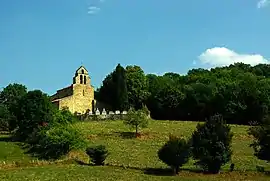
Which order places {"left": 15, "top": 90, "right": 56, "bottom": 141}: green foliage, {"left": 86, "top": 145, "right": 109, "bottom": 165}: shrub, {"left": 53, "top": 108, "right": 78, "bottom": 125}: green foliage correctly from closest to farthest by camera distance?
{"left": 86, "top": 145, "right": 109, "bottom": 165}: shrub < {"left": 15, "top": 90, "right": 56, "bottom": 141}: green foliage < {"left": 53, "top": 108, "right": 78, "bottom": 125}: green foliage

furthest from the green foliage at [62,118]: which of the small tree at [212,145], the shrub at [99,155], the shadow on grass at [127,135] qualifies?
the small tree at [212,145]

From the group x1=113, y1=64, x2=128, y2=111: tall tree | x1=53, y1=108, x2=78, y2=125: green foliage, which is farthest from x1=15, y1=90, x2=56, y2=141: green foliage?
x1=113, y1=64, x2=128, y2=111: tall tree

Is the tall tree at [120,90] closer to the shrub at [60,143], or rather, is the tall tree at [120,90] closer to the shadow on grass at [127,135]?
the shadow on grass at [127,135]

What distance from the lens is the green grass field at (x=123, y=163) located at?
42.4 meters

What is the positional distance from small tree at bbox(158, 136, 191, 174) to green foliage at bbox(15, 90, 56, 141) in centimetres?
3010

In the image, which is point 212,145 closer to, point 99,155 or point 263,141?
point 263,141

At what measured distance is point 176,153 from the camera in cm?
4666

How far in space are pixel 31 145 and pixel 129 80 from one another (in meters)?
51.3

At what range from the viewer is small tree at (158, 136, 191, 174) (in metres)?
46.5

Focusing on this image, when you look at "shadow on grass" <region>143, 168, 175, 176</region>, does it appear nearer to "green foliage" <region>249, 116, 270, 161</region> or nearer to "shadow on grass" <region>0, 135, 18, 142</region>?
"green foliage" <region>249, 116, 270, 161</region>

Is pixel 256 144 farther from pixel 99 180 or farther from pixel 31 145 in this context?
pixel 31 145

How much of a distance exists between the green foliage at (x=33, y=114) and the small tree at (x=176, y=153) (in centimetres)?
3010

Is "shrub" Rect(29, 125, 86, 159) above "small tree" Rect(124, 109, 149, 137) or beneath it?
beneath

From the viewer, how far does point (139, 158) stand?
53656mm
